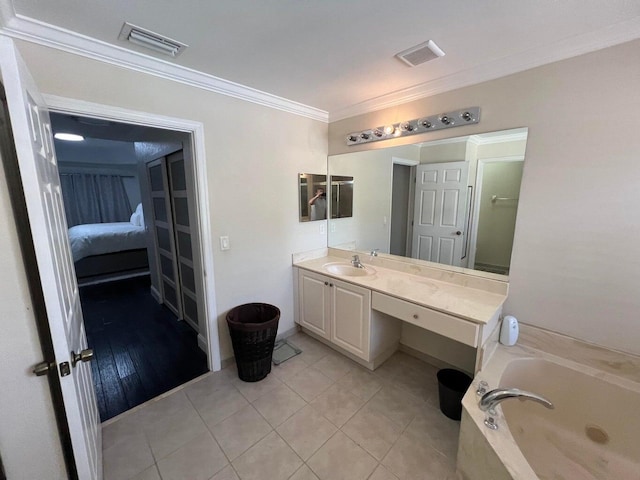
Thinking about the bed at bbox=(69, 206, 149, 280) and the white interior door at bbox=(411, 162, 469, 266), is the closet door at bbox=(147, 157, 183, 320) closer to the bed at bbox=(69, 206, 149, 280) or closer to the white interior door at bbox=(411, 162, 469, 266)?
the bed at bbox=(69, 206, 149, 280)

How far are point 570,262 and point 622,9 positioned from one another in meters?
1.30

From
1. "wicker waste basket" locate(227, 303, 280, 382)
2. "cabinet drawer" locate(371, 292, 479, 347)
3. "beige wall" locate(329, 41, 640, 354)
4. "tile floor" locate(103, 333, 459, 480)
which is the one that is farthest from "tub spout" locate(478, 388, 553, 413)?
"wicker waste basket" locate(227, 303, 280, 382)

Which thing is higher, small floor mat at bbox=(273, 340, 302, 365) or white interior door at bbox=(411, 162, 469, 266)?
white interior door at bbox=(411, 162, 469, 266)

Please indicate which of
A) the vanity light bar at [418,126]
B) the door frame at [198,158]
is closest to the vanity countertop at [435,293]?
the door frame at [198,158]

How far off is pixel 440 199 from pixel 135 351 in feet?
10.7

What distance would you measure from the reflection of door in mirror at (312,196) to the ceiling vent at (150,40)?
1418 mm

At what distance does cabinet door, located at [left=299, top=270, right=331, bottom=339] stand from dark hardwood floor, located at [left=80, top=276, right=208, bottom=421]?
1.06m

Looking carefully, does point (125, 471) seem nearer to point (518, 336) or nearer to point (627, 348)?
point (518, 336)

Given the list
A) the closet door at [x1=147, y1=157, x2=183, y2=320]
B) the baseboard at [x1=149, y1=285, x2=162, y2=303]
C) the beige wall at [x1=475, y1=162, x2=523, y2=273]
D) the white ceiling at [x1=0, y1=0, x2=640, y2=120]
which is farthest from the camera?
the baseboard at [x1=149, y1=285, x2=162, y2=303]

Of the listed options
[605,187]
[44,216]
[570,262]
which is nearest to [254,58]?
[44,216]

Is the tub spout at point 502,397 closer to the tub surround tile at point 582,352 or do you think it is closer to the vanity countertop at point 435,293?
the vanity countertop at point 435,293

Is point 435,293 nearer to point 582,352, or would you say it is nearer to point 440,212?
point 440,212

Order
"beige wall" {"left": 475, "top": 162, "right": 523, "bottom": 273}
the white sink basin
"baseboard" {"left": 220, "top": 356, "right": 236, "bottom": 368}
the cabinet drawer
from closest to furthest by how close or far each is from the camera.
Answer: the cabinet drawer < "beige wall" {"left": 475, "top": 162, "right": 523, "bottom": 273} < "baseboard" {"left": 220, "top": 356, "right": 236, "bottom": 368} < the white sink basin

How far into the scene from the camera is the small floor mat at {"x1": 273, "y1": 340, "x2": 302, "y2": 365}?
2471 mm
